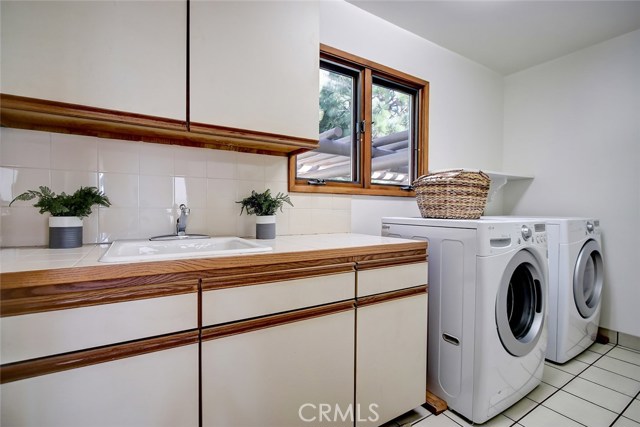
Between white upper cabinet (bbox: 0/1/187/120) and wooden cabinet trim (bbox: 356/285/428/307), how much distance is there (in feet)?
3.59

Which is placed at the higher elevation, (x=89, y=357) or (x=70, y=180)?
(x=70, y=180)

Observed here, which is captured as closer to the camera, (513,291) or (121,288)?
(121,288)

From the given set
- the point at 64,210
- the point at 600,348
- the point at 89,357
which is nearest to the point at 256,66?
the point at 64,210

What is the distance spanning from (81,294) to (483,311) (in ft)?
5.12

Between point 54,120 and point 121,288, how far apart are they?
31.3 inches

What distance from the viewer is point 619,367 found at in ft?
6.47

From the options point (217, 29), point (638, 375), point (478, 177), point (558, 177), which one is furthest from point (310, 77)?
point (638, 375)

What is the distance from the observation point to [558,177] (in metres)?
2.67

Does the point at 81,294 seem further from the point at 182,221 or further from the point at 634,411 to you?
the point at 634,411

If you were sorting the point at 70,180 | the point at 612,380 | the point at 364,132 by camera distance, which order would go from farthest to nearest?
1. the point at 364,132
2. the point at 612,380
3. the point at 70,180

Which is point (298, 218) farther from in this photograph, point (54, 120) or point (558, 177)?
point (558, 177)

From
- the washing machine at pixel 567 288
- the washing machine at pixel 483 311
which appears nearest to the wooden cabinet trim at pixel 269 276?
the washing machine at pixel 483 311

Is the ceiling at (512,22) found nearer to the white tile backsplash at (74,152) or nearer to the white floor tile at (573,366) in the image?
the white tile backsplash at (74,152)

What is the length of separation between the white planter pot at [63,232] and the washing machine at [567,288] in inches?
96.0
